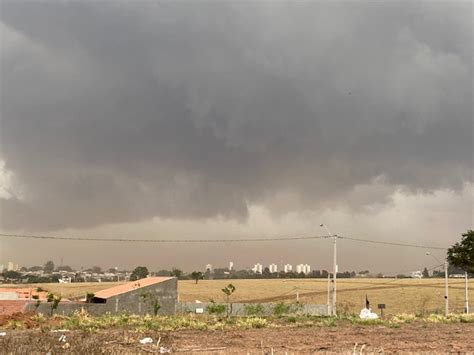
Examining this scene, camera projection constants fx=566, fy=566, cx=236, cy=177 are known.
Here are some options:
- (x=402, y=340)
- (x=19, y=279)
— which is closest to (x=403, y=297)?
(x=402, y=340)

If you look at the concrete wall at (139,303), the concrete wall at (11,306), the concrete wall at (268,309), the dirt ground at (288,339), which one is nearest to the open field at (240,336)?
the dirt ground at (288,339)

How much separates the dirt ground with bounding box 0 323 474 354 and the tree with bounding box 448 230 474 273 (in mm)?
29865

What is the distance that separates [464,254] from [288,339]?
4029 cm

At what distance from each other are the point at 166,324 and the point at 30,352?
1700 centimetres

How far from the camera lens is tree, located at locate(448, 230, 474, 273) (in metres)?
57.8

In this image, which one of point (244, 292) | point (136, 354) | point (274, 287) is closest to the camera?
point (136, 354)

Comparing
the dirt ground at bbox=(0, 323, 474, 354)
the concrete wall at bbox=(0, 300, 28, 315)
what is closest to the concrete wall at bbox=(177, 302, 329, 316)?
the concrete wall at bbox=(0, 300, 28, 315)

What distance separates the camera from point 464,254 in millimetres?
58375

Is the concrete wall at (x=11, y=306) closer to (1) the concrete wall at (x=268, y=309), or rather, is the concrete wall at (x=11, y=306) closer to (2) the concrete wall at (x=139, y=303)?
(2) the concrete wall at (x=139, y=303)

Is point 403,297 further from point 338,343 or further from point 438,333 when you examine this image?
point 338,343

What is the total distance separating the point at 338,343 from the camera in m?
22.5

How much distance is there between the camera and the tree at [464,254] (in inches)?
2274

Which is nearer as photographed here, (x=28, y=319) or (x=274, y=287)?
(x=28, y=319)

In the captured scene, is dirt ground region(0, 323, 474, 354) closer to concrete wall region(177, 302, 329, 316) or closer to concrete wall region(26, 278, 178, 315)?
concrete wall region(177, 302, 329, 316)
